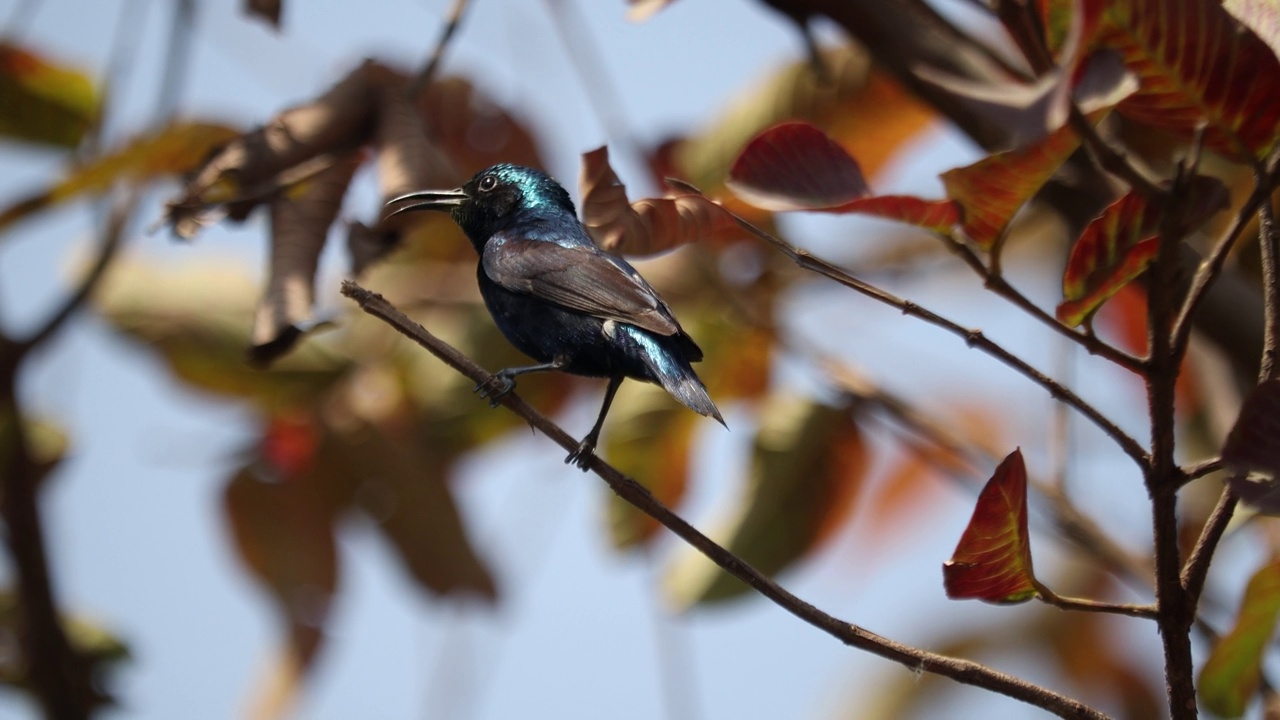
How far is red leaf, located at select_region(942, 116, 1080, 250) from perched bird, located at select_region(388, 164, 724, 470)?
30.2 inches

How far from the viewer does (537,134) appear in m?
3.81

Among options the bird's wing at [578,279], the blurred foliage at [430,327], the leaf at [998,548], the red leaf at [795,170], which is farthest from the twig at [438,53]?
the leaf at [998,548]

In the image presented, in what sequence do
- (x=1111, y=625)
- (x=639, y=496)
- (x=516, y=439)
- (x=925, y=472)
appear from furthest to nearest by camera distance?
(x=1111, y=625) → (x=925, y=472) → (x=516, y=439) → (x=639, y=496)

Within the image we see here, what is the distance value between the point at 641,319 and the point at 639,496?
2.75 ft

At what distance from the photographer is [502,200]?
3.25 m

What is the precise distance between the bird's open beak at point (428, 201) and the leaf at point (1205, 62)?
4.01 feet

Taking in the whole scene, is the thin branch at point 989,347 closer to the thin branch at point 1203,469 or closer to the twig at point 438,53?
the thin branch at point 1203,469

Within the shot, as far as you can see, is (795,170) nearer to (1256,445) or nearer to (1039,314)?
(1039,314)

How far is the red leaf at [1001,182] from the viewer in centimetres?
151

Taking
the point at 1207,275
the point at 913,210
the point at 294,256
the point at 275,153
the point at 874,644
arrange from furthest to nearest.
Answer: the point at 275,153
the point at 294,256
the point at 913,210
the point at 874,644
the point at 1207,275

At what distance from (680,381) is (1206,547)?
1.18m

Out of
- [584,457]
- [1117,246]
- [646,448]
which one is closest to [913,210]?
[1117,246]

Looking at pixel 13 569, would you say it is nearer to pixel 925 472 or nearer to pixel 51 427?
pixel 51 427

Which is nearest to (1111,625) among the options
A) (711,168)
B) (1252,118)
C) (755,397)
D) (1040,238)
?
(1040,238)
